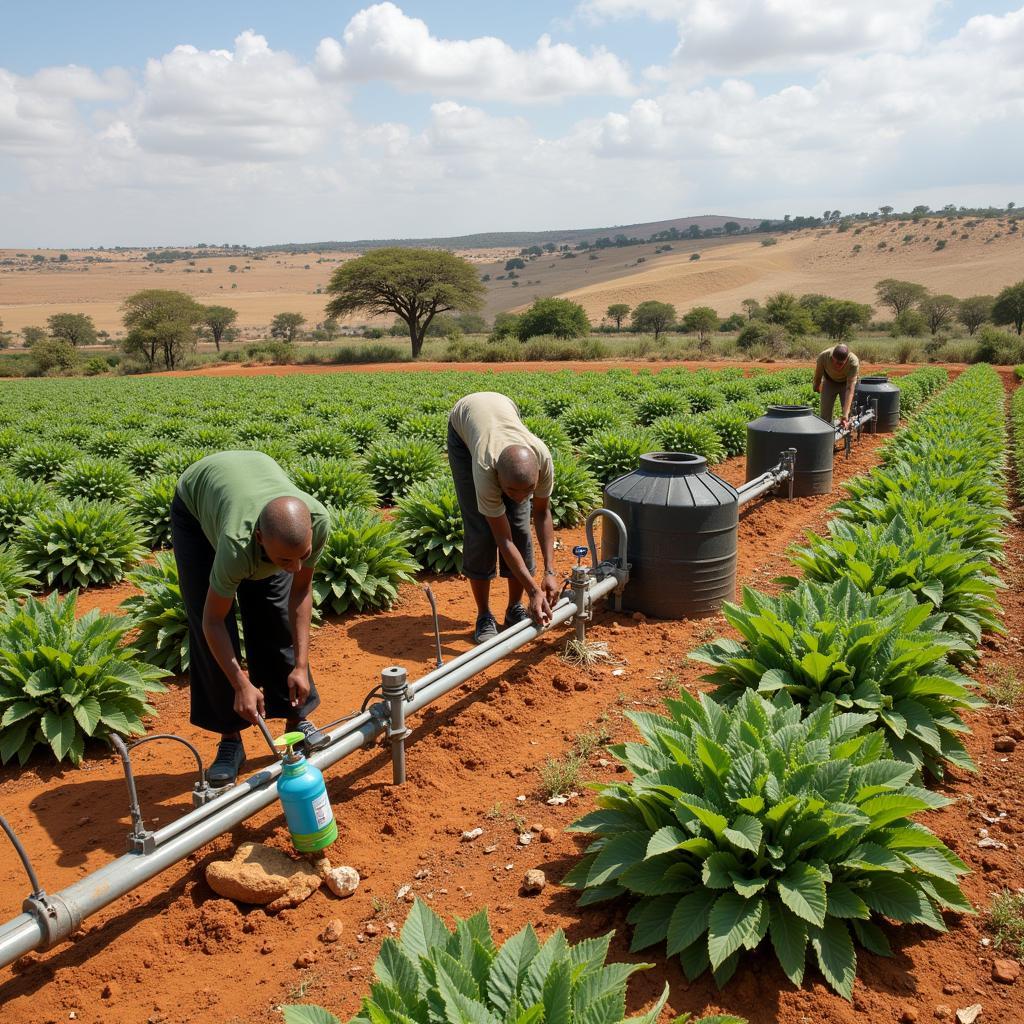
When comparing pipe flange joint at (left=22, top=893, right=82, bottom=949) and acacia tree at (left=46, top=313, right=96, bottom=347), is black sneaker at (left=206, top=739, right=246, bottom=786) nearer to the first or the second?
pipe flange joint at (left=22, top=893, right=82, bottom=949)

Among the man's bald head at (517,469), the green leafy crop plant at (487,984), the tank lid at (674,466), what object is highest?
the man's bald head at (517,469)

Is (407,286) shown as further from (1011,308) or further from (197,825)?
(197,825)

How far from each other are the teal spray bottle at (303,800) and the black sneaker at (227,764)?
73 cm

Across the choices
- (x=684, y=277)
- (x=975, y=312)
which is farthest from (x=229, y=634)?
(x=684, y=277)

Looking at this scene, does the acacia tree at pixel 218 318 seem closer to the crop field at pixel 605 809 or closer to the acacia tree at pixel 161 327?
the acacia tree at pixel 161 327

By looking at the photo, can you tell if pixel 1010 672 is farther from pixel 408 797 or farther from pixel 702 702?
pixel 408 797

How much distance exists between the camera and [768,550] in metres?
8.03

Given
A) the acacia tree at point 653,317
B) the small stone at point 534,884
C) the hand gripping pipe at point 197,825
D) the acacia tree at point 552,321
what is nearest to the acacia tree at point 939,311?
the acacia tree at point 653,317

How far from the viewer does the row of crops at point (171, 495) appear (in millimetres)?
4504

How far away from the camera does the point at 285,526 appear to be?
305 centimetres

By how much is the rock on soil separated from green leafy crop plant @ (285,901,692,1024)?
1.19 meters

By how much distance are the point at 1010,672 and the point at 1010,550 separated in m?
3.70

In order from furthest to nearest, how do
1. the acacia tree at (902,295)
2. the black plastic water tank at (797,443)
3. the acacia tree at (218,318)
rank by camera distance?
the acacia tree at (218,318) → the acacia tree at (902,295) → the black plastic water tank at (797,443)

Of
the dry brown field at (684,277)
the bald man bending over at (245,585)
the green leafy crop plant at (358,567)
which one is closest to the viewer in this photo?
the bald man bending over at (245,585)
